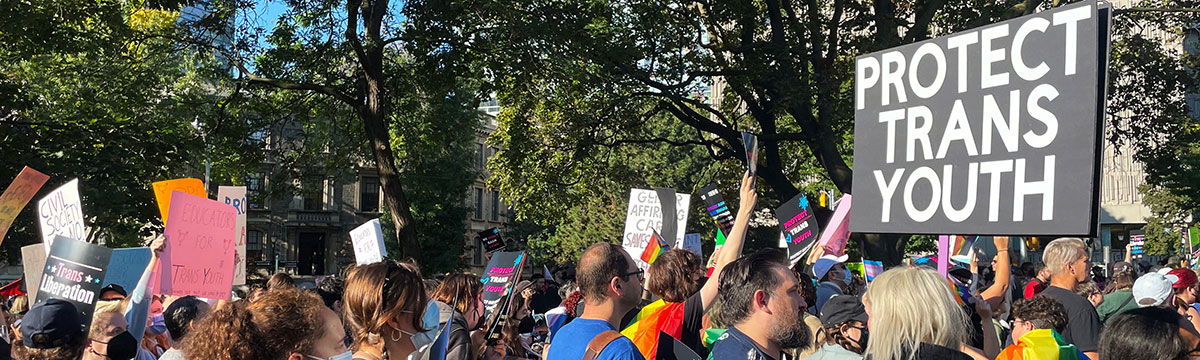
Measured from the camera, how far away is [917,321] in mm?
3477

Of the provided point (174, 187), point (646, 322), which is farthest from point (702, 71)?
point (646, 322)

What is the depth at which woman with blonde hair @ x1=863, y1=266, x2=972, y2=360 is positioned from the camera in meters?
3.45

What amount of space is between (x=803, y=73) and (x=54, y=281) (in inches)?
609

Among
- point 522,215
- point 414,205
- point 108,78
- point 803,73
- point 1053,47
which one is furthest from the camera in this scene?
point 414,205

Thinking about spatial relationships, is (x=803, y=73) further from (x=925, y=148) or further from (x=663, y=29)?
(x=925, y=148)

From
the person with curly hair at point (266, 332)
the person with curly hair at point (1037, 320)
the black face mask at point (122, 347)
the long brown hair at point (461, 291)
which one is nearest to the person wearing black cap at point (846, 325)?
the person with curly hair at point (1037, 320)

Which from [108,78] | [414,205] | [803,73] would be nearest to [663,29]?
[803,73]

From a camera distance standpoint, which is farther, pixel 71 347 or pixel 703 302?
pixel 703 302

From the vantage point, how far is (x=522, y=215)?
24109 millimetres

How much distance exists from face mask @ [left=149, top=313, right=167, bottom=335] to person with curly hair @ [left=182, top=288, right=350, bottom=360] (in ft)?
11.9

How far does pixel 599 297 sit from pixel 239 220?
4509mm

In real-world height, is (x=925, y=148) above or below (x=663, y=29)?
below

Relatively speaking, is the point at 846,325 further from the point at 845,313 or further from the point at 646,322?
the point at 646,322

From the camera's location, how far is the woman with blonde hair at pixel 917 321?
11.3 feet
